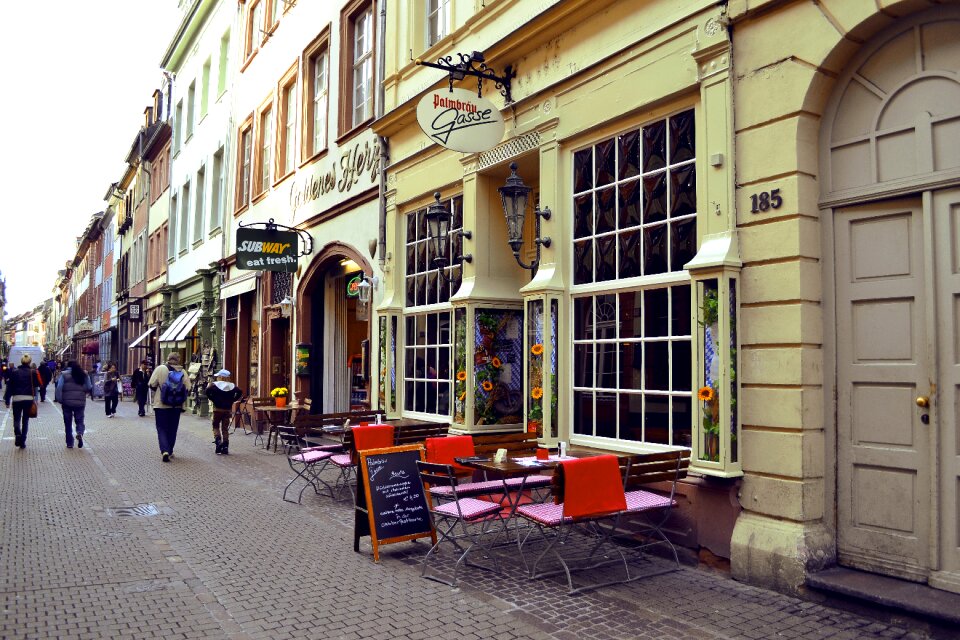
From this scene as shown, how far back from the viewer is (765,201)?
5.87 m

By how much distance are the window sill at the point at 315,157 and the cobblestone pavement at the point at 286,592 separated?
8.00 metres

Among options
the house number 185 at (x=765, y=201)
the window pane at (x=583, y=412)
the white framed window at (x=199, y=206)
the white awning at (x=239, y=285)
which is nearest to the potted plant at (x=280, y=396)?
the white awning at (x=239, y=285)

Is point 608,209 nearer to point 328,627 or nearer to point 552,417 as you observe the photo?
point 552,417

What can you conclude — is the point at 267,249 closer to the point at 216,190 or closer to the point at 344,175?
the point at 344,175

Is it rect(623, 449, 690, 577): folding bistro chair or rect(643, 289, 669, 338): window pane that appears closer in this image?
rect(623, 449, 690, 577): folding bistro chair

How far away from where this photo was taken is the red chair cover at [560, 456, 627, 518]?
5672 millimetres

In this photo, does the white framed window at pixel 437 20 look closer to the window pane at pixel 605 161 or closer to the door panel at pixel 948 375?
the window pane at pixel 605 161

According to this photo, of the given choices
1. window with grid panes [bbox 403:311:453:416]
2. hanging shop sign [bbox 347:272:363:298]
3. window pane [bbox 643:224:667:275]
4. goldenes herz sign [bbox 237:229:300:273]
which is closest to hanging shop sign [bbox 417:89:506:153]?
window pane [bbox 643:224:667:275]

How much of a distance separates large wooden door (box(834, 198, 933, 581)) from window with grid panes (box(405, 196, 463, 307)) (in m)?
5.66

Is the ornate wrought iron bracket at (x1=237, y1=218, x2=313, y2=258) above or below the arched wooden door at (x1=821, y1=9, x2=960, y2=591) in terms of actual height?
above

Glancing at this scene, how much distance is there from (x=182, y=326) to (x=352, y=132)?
1287 cm

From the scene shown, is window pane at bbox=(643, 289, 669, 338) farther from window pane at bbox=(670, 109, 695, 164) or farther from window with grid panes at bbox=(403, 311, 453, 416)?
window with grid panes at bbox=(403, 311, 453, 416)

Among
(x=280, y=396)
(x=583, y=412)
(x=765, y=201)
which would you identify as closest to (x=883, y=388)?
(x=765, y=201)

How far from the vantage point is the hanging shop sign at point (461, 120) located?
8.66 m
